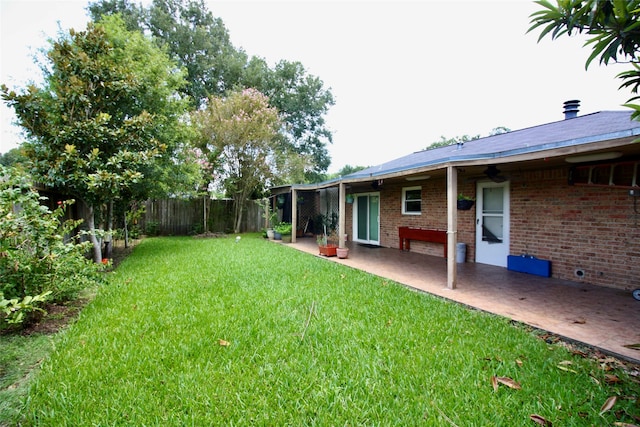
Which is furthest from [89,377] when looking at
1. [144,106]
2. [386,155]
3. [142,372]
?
[386,155]

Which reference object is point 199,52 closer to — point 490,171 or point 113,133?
point 113,133

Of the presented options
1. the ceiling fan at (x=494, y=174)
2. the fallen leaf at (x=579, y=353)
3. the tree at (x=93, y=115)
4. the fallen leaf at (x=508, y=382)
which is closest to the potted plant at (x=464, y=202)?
the ceiling fan at (x=494, y=174)

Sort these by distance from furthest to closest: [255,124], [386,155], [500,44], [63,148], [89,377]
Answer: [386,155] < [255,124] < [500,44] < [63,148] < [89,377]

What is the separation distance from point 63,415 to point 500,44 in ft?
44.9

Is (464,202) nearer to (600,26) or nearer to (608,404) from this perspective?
(600,26)

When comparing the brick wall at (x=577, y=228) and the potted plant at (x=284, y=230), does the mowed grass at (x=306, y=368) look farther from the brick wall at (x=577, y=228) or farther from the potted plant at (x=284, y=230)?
the potted plant at (x=284, y=230)

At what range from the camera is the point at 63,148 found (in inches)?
233

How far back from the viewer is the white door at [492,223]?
704cm

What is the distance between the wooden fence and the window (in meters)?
8.80

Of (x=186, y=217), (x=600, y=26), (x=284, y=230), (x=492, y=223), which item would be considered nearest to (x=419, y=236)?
(x=492, y=223)

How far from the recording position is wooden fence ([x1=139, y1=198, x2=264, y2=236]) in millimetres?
13500

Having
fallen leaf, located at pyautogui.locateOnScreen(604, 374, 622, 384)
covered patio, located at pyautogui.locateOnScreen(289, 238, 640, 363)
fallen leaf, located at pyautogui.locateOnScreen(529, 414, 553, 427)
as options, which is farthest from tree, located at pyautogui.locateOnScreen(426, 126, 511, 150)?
fallen leaf, located at pyautogui.locateOnScreen(529, 414, 553, 427)

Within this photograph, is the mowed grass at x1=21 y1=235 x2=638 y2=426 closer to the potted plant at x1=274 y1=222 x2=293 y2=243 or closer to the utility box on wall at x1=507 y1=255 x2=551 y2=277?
the utility box on wall at x1=507 y1=255 x2=551 y2=277

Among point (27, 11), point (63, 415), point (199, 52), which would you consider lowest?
point (63, 415)
